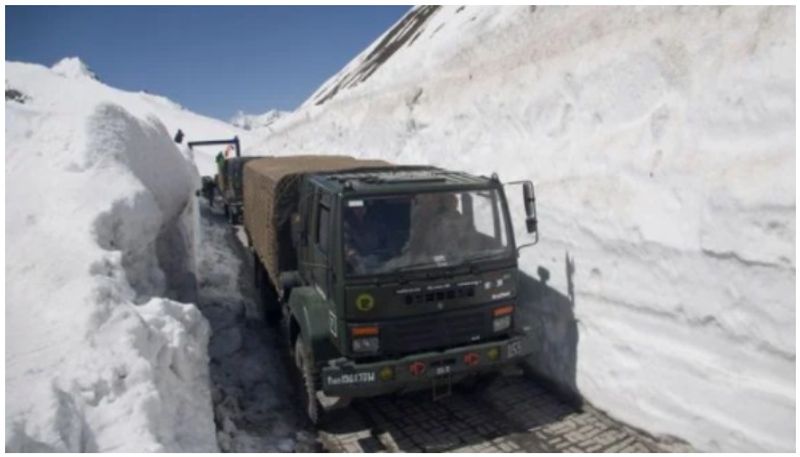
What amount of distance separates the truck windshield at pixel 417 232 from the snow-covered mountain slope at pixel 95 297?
2.26m

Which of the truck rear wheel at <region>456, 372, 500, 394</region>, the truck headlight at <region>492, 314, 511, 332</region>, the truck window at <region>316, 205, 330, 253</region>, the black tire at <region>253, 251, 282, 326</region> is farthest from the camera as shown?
the black tire at <region>253, 251, 282, 326</region>

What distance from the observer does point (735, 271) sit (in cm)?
650

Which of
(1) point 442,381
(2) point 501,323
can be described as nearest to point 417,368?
(1) point 442,381

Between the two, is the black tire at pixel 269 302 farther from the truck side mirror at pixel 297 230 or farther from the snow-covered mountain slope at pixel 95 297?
the truck side mirror at pixel 297 230

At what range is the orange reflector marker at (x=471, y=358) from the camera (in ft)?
21.8

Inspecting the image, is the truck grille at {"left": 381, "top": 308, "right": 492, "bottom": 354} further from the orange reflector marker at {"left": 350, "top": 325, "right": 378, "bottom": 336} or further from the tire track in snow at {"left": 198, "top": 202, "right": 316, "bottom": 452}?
the tire track in snow at {"left": 198, "top": 202, "right": 316, "bottom": 452}

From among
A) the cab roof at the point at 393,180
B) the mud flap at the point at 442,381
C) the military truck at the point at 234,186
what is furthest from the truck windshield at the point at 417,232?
the military truck at the point at 234,186

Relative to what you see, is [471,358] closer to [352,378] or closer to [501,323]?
[501,323]

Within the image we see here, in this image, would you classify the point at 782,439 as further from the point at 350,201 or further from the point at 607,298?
the point at 350,201

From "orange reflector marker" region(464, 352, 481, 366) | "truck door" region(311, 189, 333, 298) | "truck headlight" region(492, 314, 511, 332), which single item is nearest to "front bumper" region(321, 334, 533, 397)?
"orange reflector marker" region(464, 352, 481, 366)

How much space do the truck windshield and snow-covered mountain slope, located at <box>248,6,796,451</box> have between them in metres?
1.48

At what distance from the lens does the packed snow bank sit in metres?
5.20

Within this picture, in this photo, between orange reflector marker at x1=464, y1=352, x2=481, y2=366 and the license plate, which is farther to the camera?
orange reflector marker at x1=464, y1=352, x2=481, y2=366

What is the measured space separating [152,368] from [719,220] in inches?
255
